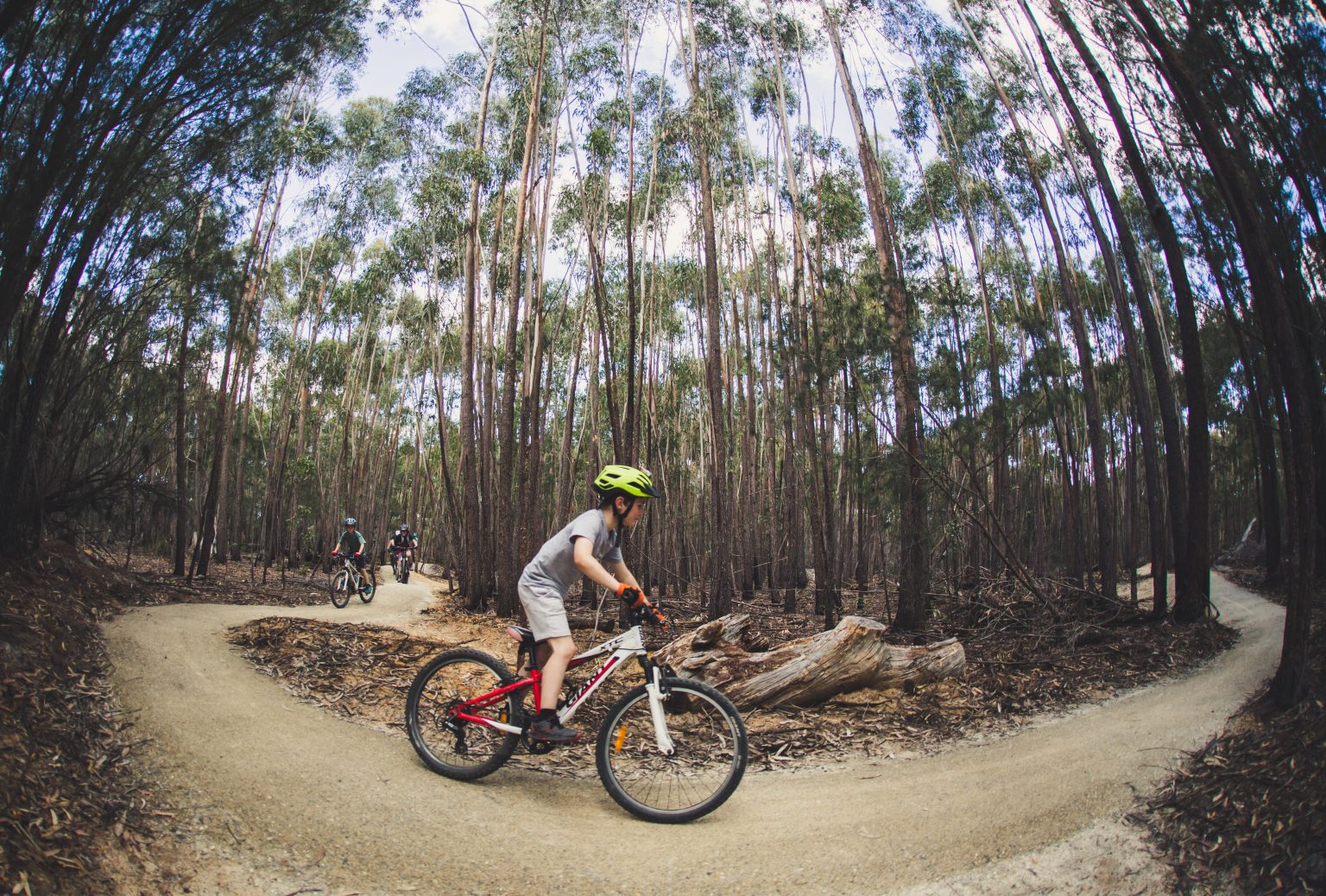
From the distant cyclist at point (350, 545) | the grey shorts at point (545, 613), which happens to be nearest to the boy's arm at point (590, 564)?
the grey shorts at point (545, 613)

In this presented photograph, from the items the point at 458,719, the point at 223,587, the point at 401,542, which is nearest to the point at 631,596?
the point at 458,719

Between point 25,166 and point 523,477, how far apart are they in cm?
663

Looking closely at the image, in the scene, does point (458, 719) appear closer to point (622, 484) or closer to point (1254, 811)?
Answer: point (622, 484)

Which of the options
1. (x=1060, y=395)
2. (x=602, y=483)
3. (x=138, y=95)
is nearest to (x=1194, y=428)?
(x=1060, y=395)

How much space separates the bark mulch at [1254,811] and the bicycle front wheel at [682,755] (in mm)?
1637

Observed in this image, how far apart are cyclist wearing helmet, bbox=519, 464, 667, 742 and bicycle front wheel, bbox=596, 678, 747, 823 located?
10.2 inches

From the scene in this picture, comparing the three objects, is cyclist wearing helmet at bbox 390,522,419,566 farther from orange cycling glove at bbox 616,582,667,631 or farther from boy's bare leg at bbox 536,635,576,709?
orange cycling glove at bbox 616,582,667,631

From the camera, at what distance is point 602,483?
3.31 m

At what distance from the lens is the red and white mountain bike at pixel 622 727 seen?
9.87 ft

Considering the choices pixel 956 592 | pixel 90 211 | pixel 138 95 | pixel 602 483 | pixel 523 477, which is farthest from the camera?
pixel 523 477

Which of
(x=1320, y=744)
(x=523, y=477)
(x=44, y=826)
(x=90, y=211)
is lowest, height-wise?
(x=44, y=826)

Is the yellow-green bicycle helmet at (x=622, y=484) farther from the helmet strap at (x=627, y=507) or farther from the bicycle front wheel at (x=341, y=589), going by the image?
the bicycle front wheel at (x=341, y=589)

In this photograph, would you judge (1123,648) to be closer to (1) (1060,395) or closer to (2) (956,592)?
(2) (956,592)

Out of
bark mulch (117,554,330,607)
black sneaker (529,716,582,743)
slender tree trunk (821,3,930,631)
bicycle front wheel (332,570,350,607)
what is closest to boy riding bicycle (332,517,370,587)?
bicycle front wheel (332,570,350,607)
